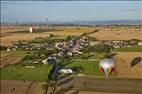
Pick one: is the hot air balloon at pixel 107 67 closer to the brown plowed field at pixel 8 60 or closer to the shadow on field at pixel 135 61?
the shadow on field at pixel 135 61

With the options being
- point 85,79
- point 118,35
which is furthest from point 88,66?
point 118,35

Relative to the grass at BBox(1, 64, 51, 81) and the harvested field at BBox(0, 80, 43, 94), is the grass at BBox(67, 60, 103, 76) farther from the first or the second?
the harvested field at BBox(0, 80, 43, 94)

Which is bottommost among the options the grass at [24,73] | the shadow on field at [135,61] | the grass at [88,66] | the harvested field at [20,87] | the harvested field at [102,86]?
the harvested field at [20,87]

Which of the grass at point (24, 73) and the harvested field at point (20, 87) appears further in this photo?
the grass at point (24, 73)

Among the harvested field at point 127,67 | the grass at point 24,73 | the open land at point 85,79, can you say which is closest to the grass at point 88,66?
the open land at point 85,79

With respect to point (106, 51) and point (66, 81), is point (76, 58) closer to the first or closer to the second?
point (106, 51)

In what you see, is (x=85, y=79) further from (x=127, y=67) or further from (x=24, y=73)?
(x=127, y=67)

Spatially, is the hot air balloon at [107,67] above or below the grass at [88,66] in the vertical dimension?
above
